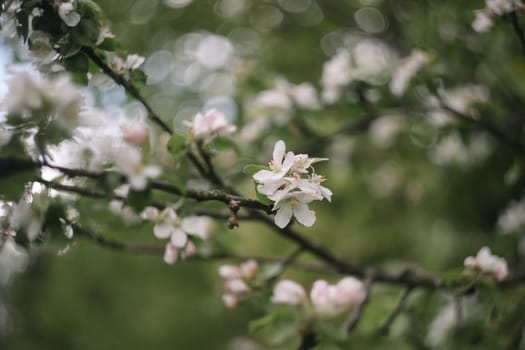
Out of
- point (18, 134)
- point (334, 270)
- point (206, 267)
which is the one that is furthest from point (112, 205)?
point (206, 267)

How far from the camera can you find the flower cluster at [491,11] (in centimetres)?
189

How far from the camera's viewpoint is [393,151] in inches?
163

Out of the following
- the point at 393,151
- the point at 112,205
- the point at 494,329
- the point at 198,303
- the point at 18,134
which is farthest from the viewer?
the point at 198,303

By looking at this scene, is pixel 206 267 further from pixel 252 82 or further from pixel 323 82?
pixel 323 82

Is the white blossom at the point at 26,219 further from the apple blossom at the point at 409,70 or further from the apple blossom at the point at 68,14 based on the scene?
the apple blossom at the point at 409,70

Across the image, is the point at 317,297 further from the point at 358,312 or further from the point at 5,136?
the point at 5,136

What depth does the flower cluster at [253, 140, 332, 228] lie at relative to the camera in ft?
4.01

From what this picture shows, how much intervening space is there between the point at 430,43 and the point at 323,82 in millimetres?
721

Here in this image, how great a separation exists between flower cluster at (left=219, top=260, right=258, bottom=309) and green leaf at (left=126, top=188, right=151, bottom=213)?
78 cm

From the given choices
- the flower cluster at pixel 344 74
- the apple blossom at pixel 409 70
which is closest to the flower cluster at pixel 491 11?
the apple blossom at pixel 409 70

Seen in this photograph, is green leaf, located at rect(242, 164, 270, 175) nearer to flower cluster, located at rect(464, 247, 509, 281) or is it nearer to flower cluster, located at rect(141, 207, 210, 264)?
flower cluster, located at rect(141, 207, 210, 264)

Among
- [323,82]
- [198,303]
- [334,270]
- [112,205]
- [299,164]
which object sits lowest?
[198,303]

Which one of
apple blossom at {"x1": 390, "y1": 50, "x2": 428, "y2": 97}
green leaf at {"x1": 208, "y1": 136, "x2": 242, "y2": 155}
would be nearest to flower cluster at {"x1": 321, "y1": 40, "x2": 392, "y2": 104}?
apple blossom at {"x1": 390, "y1": 50, "x2": 428, "y2": 97}

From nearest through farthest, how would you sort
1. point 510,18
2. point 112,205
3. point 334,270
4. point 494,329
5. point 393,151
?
point 112,205
point 510,18
point 494,329
point 334,270
point 393,151
